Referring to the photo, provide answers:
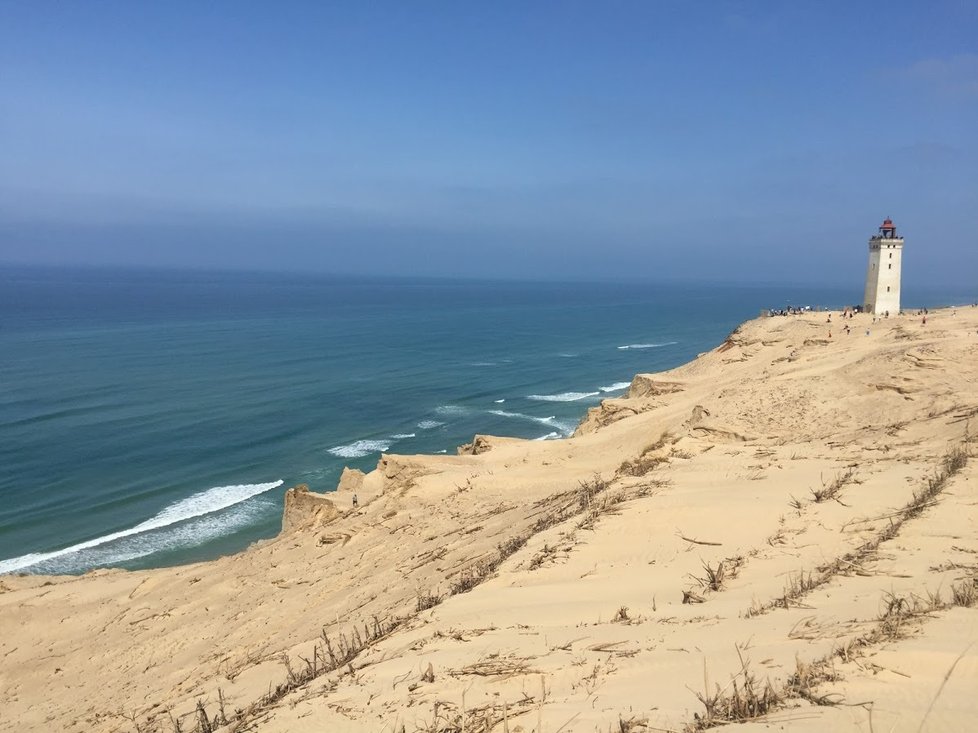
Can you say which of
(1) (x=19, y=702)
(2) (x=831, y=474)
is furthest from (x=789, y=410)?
(1) (x=19, y=702)

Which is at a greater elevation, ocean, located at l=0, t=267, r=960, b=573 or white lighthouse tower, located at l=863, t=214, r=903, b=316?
white lighthouse tower, located at l=863, t=214, r=903, b=316

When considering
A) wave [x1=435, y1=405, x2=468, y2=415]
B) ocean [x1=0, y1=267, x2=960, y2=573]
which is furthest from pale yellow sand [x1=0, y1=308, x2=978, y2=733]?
wave [x1=435, y1=405, x2=468, y2=415]

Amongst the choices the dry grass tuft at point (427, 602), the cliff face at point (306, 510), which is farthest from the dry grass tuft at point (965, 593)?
the cliff face at point (306, 510)

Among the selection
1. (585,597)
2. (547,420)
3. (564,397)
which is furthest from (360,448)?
(585,597)

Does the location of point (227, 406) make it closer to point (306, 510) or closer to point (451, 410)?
point (451, 410)

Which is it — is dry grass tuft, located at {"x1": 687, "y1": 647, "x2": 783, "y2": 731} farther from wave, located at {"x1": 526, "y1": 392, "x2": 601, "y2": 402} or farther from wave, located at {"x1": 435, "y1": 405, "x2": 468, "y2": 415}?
wave, located at {"x1": 526, "y1": 392, "x2": 601, "y2": 402}
